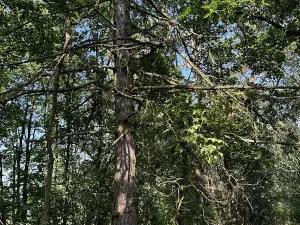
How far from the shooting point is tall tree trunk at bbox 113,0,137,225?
465cm

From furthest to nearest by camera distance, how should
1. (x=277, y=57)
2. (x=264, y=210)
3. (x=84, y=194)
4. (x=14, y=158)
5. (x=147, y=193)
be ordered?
(x=14, y=158), (x=264, y=210), (x=277, y=57), (x=147, y=193), (x=84, y=194)

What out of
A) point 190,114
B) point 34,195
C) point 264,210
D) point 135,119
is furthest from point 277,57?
point 34,195

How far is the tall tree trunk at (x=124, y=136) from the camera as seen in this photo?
15.3 ft

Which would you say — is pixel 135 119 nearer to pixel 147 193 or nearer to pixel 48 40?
pixel 147 193

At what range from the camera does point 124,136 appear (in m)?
4.97

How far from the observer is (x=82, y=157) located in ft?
25.7

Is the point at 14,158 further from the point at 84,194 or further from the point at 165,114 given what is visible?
the point at 165,114

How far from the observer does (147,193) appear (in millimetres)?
7117

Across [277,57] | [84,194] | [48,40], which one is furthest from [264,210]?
[48,40]

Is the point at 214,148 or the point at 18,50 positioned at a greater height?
the point at 18,50

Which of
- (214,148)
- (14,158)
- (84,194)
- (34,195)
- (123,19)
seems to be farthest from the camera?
(14,158)

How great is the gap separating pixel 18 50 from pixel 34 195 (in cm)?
702

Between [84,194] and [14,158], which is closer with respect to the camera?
[84,194]

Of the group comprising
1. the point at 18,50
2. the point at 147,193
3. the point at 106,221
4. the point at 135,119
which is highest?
the point at 18,50
